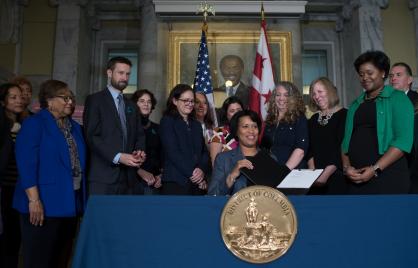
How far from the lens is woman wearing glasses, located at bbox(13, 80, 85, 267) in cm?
301

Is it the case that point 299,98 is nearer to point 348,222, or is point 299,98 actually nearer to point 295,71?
point 348,222

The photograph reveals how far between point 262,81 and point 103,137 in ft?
12.4

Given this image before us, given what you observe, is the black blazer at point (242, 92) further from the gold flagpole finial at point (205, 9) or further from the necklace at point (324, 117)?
the necklace at point (324, 117)

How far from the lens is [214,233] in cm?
218

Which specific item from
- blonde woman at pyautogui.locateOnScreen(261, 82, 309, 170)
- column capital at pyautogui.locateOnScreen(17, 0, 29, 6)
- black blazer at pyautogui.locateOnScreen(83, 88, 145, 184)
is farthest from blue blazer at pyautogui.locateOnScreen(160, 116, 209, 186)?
column capital at pyautogui.locateOnScreen(17, 0, 29, 6)

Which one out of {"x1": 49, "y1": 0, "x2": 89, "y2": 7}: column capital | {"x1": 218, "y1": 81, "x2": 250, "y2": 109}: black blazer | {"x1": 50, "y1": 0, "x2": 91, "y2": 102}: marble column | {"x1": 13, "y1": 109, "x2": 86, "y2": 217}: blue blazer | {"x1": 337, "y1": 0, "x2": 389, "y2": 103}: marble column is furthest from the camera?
{"x1": 49, "y1": 0, "x2": 89, "y2": 7}: column capital

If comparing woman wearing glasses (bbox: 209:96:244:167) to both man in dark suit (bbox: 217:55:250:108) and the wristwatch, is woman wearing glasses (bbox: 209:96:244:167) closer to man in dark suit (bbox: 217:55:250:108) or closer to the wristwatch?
the wristwatch

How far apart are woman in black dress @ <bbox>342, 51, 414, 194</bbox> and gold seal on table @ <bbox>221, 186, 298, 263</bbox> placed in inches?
39.9

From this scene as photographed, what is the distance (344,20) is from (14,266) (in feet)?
28.6

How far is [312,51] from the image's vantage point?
10352 mm

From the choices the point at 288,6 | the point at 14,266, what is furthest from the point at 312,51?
the point at 14,266

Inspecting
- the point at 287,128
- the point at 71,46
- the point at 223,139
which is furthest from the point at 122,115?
the point at 71,46

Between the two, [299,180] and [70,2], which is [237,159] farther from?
[70,2]

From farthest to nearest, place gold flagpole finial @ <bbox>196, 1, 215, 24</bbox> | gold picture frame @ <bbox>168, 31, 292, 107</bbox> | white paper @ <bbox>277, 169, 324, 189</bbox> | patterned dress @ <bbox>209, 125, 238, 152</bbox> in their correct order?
gold picture frame @ <bbox>168, 31, 292, 107</bbox> < gold flagpole finial @ <bbox>196, 1, 215, 24</bbox> < patterned dress @ <bbox>209, 125, 238, 152</bbox> < white paper @ <bbox>277, 169, 324, 189</bbox>
